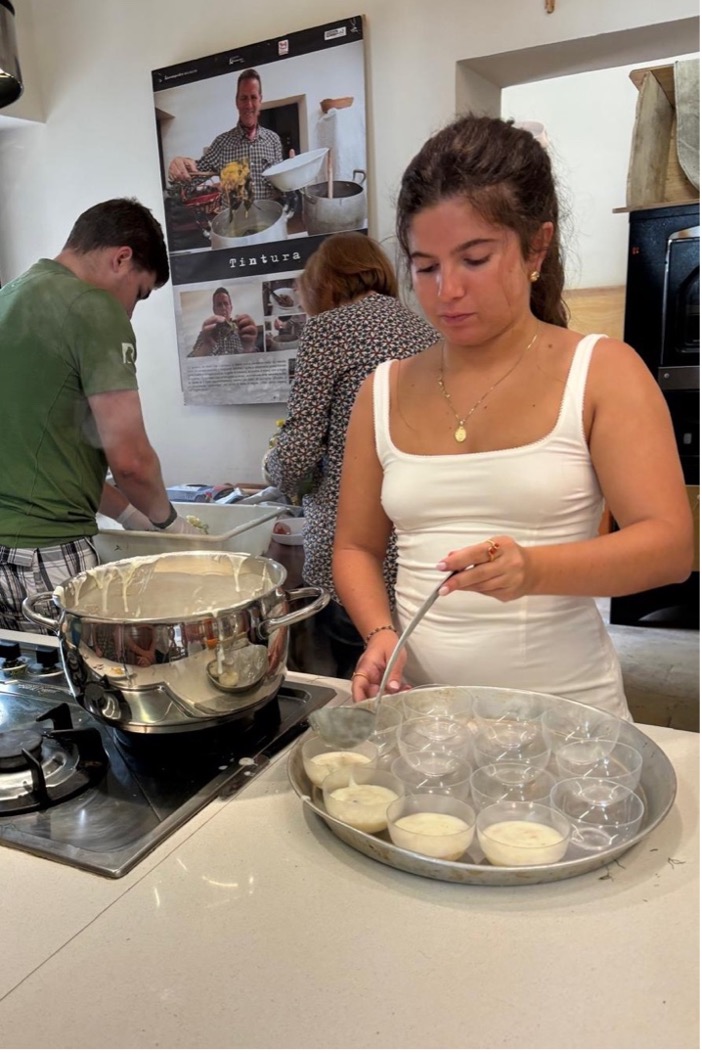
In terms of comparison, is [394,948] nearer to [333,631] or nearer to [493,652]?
[493,652]

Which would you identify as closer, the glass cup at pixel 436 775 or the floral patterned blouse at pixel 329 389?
the glass cup at pixel 436 775

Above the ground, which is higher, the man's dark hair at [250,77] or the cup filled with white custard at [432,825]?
the man's dark hair at [250,77]

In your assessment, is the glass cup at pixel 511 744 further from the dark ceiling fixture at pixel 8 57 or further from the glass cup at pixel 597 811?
the dark ceiling fixture at pixel 8 57

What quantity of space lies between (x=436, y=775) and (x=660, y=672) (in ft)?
7.33

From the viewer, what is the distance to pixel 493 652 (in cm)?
91

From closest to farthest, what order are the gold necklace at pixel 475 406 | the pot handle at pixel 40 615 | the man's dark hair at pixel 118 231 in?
the pot handle at pixel 40 615
the gold necklace at pixel 475 406
the man's dark hair at pixel 118 231

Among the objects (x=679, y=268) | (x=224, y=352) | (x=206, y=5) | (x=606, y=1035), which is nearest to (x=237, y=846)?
(x=606, y=1035)

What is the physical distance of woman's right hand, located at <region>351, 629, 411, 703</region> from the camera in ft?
2.65

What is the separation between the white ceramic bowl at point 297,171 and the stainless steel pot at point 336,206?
0.10 feet

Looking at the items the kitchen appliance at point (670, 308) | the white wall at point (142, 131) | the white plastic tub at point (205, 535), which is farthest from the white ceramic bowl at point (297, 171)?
the kitchen appliance at point (670, 308)

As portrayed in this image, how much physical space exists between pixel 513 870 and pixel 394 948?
100 mm

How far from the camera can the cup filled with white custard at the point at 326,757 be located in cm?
69

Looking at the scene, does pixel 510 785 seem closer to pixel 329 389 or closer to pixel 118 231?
pixel 329 389

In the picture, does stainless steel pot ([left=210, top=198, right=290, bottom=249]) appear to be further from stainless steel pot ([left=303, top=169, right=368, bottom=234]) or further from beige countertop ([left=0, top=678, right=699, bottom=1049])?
beige countertop ([left=0, top=678, right=699, bottom=1049])
